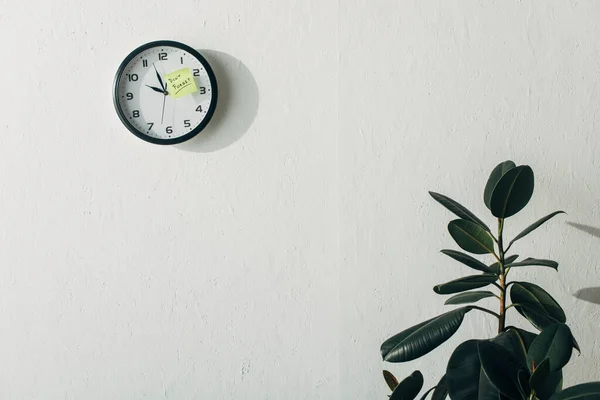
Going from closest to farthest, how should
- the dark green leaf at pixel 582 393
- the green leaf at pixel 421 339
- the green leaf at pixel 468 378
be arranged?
the dark green leaf at pixel 582 393
the green leaf at pixel 468 378
the green leaf at pixel 421 339

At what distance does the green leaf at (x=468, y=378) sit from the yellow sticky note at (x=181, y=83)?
0.97 m

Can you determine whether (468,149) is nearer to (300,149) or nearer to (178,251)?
(300,149)

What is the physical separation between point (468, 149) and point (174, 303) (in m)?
0.92

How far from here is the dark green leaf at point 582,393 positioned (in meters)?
1.06

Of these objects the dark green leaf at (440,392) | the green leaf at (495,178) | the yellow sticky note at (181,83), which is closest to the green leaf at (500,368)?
the dark green leaf at (440,392)

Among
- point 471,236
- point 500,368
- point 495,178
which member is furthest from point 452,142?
point 500,368

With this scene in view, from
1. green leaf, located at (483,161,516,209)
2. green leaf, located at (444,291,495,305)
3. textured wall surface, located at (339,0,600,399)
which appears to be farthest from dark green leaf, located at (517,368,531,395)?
textured wall surface, located at (339,0,600,399)

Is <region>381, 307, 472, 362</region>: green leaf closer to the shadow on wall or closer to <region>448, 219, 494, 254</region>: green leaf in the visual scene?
<region>448, 219, 494, 254</region>: green leaf

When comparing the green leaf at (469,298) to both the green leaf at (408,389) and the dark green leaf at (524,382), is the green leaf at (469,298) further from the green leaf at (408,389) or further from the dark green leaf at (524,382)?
the dark green leaf at (524,382)

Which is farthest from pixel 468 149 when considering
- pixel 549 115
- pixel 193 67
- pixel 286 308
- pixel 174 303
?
pixel 174 303

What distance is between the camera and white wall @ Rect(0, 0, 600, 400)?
5.46 ft

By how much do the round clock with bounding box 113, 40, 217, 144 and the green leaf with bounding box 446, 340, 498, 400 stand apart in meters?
0.90

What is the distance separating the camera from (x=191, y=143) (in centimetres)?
174

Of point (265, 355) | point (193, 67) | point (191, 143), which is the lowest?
point (265, 355)
